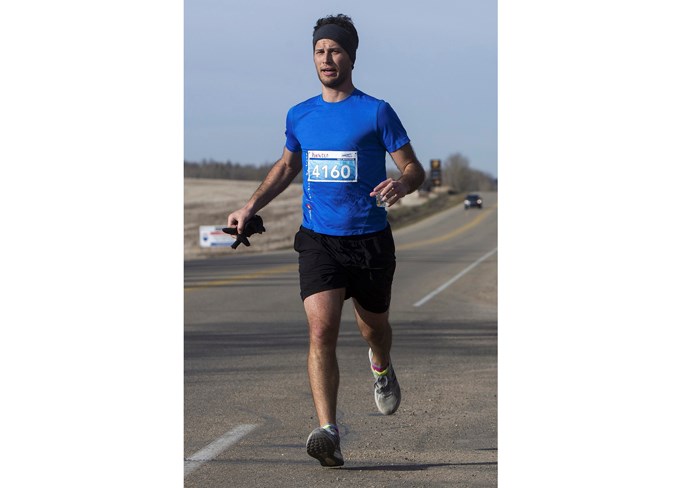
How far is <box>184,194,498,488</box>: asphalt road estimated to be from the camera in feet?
21.1

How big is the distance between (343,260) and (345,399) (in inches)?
112

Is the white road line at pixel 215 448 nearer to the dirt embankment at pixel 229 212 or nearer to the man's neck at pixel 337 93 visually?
the man's neck at pixel 337 93

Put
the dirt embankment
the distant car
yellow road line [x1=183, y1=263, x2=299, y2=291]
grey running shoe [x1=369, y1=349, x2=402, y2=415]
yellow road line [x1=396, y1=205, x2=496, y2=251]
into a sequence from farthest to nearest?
the distant car
the dirt embankment
yellow road line [x1=396, y1=205, x2=496, y2=251]
yellow road line [x1=183, y1=263, x2=299, y2=291]
grey running shoe [x1=369, y1=349, x2=402, y2=415]

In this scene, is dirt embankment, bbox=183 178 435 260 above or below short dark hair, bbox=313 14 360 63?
below

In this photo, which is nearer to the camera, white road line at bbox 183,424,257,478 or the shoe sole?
the shoe sole

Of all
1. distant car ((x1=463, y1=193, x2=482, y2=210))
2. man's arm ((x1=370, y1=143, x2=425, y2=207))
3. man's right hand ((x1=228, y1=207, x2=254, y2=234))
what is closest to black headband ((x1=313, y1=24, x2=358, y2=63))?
man's arm ((x1=370, y1=143, x2=425, y2=207))

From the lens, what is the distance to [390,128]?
6.44 m

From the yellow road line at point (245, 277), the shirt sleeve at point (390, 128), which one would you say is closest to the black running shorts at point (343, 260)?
the shirt sleeve at point (390, 128)

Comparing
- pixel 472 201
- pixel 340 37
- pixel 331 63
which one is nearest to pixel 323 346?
pixel 331 63

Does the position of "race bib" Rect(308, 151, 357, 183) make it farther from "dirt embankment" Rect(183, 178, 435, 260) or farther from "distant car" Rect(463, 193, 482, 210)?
"distant car" Rect(463, 193, 482, 210)

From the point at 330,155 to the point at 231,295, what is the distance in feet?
55.4

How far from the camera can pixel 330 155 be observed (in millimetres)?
6414

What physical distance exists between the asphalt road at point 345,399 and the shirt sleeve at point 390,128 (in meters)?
1.57
